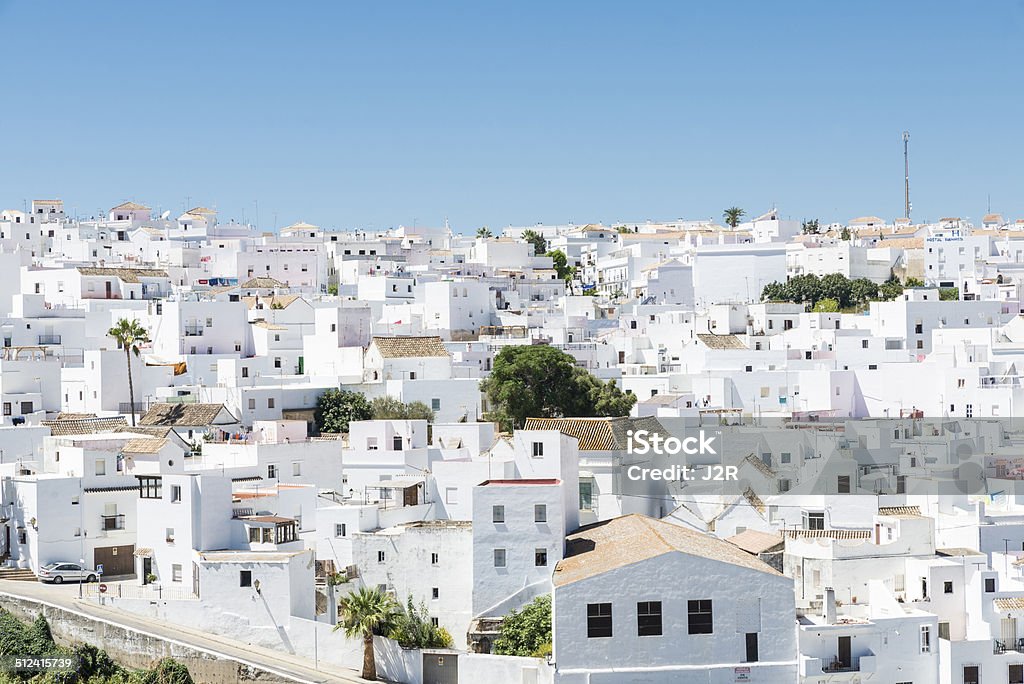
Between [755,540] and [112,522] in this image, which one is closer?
[755,540]

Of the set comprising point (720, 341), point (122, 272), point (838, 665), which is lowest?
point (838, 665)

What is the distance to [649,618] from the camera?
19.2 meters

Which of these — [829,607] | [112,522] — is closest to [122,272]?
[112,522]

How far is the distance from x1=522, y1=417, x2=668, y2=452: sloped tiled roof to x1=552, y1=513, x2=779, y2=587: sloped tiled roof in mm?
4352

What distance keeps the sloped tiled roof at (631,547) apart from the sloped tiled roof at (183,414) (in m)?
12.2

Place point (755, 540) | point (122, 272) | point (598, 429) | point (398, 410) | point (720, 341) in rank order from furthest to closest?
point (122, 272)
point (720, 341)
point (398, 410)
point (598, 429)
point (755, 540)

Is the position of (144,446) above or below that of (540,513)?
above

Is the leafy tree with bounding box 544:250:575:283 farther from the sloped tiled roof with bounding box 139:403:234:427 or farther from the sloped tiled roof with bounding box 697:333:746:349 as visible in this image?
the sloped tiled roof with bounding box 139:403:234:427

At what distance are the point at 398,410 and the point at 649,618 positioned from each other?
15805mm

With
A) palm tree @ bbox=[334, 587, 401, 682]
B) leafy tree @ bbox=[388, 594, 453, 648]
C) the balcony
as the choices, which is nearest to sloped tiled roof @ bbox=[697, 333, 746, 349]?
the balcony

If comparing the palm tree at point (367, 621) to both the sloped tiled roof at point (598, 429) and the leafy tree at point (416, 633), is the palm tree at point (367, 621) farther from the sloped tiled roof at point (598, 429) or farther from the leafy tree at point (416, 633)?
the sloped tiled roof at point (598, 429)

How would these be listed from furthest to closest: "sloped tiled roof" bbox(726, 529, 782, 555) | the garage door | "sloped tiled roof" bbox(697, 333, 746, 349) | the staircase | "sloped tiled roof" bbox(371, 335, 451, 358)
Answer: "sloped tiled roof" bbox(697, 333, 746, 349)
"sloped tiled roof" bbox(371, 335, 451, 358)
the garage door
the staircase
"sloped tiled roof" bbox(726, 529, 782, 555)

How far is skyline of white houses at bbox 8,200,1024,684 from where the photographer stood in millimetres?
19703

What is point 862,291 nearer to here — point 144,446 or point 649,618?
point 144,446
